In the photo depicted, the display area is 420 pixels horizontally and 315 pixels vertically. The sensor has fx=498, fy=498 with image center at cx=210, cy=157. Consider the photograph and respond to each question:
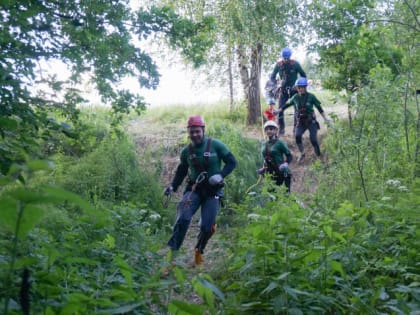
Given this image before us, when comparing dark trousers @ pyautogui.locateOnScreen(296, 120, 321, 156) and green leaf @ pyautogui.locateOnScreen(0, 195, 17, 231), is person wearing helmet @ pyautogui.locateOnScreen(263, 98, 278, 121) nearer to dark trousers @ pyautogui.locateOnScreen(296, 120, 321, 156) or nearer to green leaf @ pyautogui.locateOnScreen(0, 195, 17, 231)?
dark trousers @ pyautogui.locateOnScreen(296, 120, 321, 156)

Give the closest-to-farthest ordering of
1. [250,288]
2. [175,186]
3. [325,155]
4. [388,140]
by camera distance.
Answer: [250,288] < [175,186] < [388,140] < [325,155]

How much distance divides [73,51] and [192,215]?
2.62 m

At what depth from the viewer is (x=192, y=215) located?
259 inches

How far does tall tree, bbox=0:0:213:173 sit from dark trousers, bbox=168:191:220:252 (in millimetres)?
1380

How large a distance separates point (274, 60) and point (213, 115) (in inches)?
102

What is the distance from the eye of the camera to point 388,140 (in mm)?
7742

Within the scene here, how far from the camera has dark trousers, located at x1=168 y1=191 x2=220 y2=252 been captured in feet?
21.2

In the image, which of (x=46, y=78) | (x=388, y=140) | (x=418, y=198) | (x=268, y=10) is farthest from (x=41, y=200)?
(x=268, y=10)

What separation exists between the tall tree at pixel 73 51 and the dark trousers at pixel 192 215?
1.38 metres

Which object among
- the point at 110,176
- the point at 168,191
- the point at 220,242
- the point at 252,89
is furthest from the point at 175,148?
the point at 220,242

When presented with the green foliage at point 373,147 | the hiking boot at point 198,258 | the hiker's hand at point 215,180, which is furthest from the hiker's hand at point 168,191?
the green foliage at point 373,147

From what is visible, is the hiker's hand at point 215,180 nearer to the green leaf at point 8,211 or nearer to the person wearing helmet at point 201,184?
the person wearing helmet at point 201,184

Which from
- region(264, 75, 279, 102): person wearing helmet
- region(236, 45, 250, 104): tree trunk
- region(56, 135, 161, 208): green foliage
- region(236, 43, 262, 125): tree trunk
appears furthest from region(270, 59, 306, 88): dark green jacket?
region(56, 135, 161, 208): green foliage

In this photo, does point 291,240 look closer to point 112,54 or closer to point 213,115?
point 112,54
